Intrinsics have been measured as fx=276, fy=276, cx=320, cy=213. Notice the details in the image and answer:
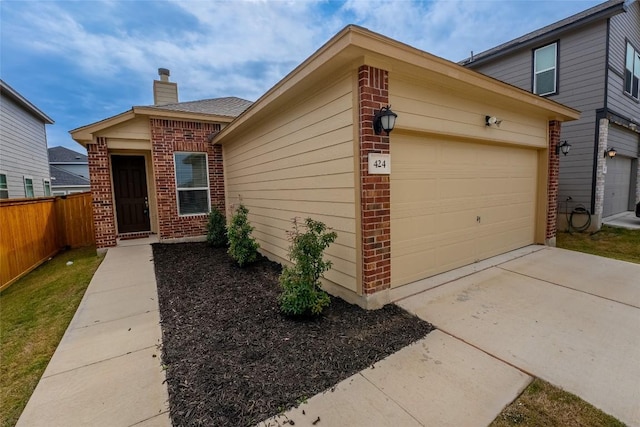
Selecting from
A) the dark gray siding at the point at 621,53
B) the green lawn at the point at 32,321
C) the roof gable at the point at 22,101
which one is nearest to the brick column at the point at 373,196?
the green lawn at the point at 32,321

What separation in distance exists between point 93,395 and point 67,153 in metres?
34.2

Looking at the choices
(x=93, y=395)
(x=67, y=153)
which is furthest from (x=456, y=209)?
(x=67, y=153)

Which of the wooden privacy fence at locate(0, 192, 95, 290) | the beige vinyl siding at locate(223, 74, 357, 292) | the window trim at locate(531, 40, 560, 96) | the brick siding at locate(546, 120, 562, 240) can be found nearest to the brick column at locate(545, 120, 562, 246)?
the brick siding at locate(546, 120, 562, 240)

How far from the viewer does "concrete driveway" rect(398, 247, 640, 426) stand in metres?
2.22

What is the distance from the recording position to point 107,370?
255 centimetres

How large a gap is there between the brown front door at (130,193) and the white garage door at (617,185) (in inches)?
581

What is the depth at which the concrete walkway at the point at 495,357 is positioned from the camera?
196 centimetres

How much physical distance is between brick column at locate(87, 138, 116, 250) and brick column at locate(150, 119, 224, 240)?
43.5 inches

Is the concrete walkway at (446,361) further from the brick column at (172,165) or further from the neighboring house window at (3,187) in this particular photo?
the neighboring house window at (3,187)

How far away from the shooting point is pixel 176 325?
10.9 feet

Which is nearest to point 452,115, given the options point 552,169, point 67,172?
point 552,169

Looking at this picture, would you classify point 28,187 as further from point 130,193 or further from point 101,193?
point 101,193

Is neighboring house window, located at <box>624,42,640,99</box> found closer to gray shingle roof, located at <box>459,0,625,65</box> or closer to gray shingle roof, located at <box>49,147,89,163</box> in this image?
gray shingle roof, located at <box>459,0,625,65</box>

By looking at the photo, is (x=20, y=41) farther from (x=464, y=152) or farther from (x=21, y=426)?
(x=464, y=152)
